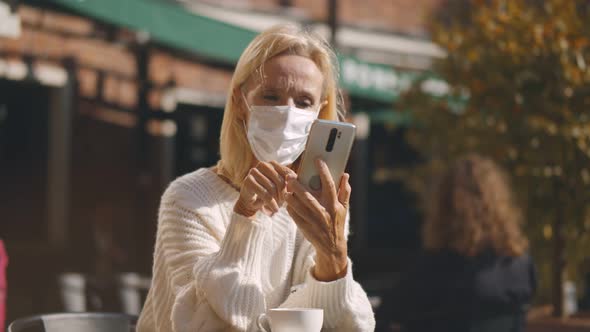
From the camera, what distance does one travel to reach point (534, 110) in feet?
20.6

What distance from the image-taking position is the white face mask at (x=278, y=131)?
232 cm

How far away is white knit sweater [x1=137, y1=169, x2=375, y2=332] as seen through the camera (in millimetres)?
2174

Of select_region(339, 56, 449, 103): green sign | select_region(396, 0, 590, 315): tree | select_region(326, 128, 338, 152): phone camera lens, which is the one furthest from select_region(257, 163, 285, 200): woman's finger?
select_region(339, 56, 449, 103): green sign

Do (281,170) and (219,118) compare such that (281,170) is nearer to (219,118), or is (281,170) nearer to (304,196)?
(304,196)

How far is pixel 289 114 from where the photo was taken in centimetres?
232

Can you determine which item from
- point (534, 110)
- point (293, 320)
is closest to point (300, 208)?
point (293, 320)

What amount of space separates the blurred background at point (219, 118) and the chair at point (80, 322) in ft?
4.77

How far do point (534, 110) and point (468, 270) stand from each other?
2.59 meters

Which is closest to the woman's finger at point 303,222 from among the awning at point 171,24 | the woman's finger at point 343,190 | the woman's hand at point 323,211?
the woman's hand at point 323,211

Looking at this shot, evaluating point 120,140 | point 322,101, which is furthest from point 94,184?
point 322,101

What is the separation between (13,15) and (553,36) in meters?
3.84

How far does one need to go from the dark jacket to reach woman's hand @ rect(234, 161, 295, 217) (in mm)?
1836

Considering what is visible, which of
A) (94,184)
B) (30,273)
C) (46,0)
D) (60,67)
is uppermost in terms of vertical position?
(46,0)

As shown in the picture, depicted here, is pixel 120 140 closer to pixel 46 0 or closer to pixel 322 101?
pixel 46 0
